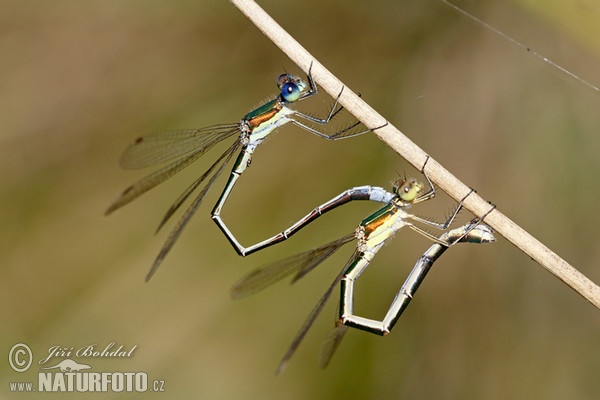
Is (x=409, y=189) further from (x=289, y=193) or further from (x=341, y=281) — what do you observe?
(x=289, y=193)

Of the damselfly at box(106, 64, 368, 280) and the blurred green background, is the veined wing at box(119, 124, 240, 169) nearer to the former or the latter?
the damselfly at box(106, 64, 368, 280)

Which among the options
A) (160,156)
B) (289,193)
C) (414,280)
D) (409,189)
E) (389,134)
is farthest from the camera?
(289,193)

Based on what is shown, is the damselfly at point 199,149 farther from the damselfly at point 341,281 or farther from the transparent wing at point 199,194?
the damselfly at point 341,281

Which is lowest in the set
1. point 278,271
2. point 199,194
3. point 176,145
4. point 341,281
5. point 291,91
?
point 278,271

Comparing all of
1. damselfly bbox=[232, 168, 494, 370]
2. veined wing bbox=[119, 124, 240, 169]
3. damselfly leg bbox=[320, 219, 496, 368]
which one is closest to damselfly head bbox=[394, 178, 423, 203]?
damselfly bbox=[232, 168, 494, 370]

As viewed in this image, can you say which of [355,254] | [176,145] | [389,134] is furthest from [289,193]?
[389,134]

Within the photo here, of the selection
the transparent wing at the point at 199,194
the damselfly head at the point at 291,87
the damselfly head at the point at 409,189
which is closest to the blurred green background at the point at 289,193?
the transparent wing at the point at 199,194

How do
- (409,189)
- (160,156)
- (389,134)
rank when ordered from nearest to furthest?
(389,134)
(409,189)
(160,156)
